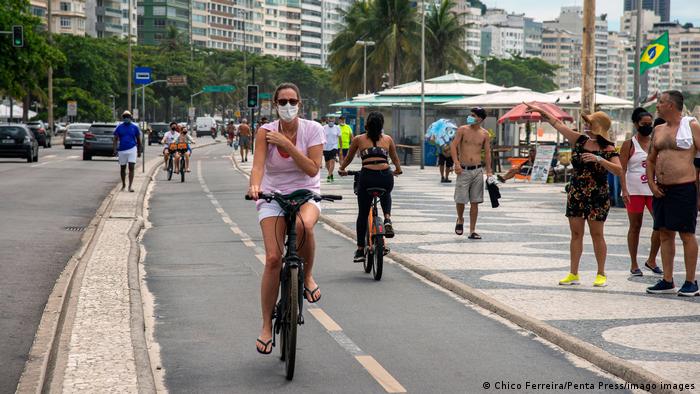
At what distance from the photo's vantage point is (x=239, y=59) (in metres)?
176

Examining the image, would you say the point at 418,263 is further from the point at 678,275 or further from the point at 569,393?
the point at 569,393

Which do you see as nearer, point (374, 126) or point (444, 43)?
point (374, 126)

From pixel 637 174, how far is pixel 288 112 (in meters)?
5.96

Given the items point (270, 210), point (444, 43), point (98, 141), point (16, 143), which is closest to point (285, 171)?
point (270, 210)

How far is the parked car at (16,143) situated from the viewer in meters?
45.1

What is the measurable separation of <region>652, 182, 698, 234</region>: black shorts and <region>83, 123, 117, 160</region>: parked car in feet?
129

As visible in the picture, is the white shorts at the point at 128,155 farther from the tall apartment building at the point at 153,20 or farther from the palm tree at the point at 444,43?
the tall apartment building at the point at 153,20

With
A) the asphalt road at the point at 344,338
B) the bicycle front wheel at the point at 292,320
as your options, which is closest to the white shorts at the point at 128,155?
the asphalt road at the point at 344,338

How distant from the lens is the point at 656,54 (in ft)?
99.2

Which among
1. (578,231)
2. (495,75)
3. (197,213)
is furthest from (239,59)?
(578,231)

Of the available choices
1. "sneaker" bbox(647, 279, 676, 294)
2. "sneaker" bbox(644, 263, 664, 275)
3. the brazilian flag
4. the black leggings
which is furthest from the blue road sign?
"sneaker" bbox(647, 279, 676, 294)

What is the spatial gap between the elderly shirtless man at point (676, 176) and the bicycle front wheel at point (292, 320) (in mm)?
4463

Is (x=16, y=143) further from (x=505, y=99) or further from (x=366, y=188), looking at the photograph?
(x=366, y=188)

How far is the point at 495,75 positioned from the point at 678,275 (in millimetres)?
161722
